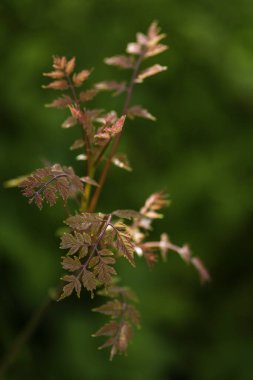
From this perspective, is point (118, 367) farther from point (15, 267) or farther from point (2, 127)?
point (2, 127)

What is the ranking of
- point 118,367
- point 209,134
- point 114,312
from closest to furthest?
point 114,312 < point 118,367 < point 209,134

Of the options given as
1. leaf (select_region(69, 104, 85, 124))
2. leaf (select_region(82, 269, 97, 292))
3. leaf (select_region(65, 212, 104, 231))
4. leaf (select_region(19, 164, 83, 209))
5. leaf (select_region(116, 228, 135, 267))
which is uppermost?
leaf (select_region(69, 104, 85, 124))

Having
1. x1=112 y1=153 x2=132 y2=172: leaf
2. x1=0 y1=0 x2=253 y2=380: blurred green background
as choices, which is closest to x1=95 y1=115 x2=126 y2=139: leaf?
x1=112 y1=153 x2=132 y2=172: leaf

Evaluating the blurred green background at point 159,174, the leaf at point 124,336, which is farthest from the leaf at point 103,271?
the blurred green background at point 159,174

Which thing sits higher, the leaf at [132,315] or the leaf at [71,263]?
the leaf at [71,263]

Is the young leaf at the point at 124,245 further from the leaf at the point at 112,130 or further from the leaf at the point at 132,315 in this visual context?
the leaf at the point at 132,315

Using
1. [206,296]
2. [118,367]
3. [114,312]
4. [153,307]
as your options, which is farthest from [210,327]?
[114,312]

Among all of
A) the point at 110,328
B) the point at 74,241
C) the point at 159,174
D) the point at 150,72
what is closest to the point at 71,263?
the point at 74,241

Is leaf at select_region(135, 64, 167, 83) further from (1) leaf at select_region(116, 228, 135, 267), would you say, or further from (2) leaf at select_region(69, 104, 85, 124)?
(1) leaf at select_region(116, 228, 135, 267)
